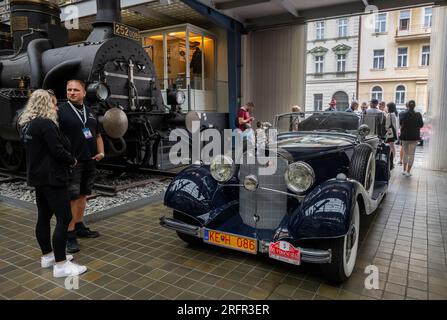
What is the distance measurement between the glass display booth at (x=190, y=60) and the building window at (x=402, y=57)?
22.3m

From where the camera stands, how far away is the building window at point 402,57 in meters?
28.1

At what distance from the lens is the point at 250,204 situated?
3.40m

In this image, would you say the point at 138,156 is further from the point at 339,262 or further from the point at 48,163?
the point at 339,262

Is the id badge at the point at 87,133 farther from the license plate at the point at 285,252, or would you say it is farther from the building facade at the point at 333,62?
the building facade at the point at 333,62

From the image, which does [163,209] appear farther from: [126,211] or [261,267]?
[261,267]

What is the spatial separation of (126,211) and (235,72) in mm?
7864

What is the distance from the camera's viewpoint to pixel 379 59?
1155 inches

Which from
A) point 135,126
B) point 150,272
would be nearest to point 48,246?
point 150,272

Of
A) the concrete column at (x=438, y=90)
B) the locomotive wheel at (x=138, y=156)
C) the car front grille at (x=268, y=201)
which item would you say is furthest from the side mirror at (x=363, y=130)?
the concrete column at (x=438, y=90)

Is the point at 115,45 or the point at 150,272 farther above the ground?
the point at 115,45

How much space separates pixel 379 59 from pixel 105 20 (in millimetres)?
28640

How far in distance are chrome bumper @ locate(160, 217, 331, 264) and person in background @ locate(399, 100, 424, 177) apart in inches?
243

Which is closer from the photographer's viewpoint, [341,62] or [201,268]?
[201,268]

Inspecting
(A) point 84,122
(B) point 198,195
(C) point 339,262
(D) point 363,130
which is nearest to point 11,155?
(A) point 84,122
